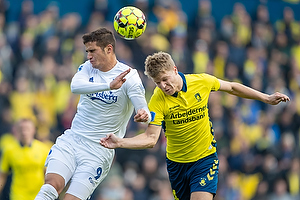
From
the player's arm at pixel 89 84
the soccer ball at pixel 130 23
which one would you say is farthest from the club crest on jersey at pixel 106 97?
the soccer ball at pixel 130 23

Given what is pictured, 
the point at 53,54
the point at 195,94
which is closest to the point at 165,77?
the point at 195,94

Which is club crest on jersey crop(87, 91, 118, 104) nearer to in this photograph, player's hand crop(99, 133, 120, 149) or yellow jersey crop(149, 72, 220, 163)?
yellow jersey crop(149, 72, 220, 163)

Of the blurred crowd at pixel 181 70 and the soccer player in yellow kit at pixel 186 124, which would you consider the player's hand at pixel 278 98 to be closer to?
the soccer player in yellow kit at pixel 186 124

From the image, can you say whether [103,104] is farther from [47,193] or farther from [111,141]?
[47,193]

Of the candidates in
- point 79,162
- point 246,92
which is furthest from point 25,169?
point 246,92

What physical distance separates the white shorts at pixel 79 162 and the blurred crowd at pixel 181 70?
3654 mm

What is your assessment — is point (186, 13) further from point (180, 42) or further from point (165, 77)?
point (165, 77)

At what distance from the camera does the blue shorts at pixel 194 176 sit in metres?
6.61

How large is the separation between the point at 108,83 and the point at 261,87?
927 cm

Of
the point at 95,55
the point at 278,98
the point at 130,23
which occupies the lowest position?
the point at 278,98

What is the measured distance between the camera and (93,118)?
670cm

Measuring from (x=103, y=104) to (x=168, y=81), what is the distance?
93 centimetres

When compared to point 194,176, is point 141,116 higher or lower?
higher

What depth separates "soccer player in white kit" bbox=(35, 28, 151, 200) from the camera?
250 inches
